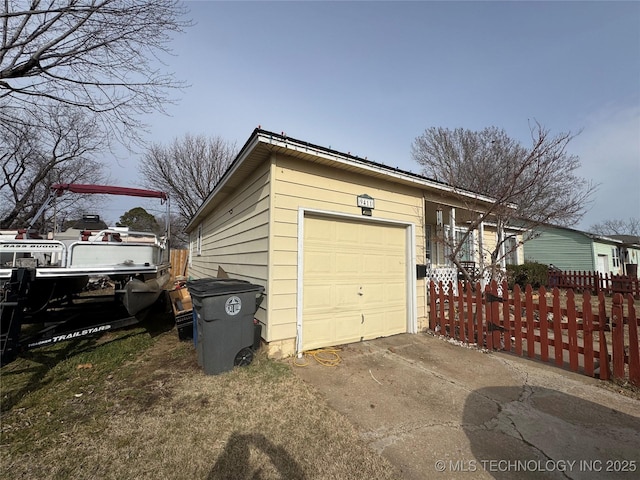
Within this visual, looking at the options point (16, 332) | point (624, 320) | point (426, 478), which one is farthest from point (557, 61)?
point (16, 332)

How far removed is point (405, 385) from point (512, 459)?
135 cm

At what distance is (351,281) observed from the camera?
502 cm

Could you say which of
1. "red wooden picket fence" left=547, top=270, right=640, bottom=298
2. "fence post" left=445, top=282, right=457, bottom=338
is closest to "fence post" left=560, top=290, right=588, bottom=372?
"fence post" left=445, top=282, right=457, bottom=338

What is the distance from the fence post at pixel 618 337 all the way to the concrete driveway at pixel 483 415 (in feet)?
1.09

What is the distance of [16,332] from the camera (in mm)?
3291

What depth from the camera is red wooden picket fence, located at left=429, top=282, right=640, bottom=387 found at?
337cm

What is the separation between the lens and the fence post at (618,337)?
3342 mm

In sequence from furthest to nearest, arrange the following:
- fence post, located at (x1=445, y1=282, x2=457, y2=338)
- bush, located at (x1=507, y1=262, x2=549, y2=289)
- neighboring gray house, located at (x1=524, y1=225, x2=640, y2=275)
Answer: neighboring gray house, located at (x1=524, y1=225, x2=640, y2=275) → bush, located at (x1=507, y1=262, x2=549, y2=289) → fence post, located at (x1=445, y1=282, x2=457, y2=338)

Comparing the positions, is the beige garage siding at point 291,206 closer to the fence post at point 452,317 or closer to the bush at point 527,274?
the fence post at point 452,317

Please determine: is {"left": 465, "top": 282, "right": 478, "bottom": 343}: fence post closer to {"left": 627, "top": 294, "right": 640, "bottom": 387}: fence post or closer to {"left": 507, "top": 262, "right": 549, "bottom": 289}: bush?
{"left": 627, "top": 294, "right": 640, "bottom": 387}: fence post

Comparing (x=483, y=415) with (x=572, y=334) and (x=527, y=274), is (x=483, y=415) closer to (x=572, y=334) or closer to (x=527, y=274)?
(x=572, y=334)

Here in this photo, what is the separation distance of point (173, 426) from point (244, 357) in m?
1.31

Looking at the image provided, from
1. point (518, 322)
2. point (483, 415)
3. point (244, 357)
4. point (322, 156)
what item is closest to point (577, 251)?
point (518, 322)

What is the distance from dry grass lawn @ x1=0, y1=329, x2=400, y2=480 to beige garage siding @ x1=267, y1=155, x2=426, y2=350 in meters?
0.75
